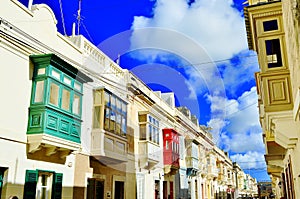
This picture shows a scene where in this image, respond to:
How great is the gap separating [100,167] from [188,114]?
16757 mm

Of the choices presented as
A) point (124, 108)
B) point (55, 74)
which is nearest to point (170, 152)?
point (124, 108)

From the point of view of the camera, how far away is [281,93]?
7988 millimetres

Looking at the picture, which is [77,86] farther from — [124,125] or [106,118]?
[124,125]

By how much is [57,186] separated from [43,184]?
45cm

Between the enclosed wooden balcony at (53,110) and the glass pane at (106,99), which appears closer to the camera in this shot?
the enclosed wooden balcony at (53,110)

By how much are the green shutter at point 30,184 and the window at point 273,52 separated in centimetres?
713

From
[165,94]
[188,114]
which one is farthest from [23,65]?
[188,114]

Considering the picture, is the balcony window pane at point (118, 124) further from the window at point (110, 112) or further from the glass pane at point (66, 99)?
the glass pane at point (66, 99)

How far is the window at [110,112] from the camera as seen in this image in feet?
41.9

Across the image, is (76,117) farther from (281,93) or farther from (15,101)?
(281,93)

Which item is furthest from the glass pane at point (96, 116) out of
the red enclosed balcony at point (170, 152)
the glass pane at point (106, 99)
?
the red enclosed balcony at point (170, 152)

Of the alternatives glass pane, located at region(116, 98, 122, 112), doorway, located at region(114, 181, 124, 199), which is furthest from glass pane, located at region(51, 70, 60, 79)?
doorway, located at region(114, 181, 124, 199)

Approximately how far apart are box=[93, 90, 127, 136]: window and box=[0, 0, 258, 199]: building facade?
0.04 meters

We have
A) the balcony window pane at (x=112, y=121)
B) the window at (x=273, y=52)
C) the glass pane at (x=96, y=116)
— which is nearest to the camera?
the window at (x=273, y=52)
